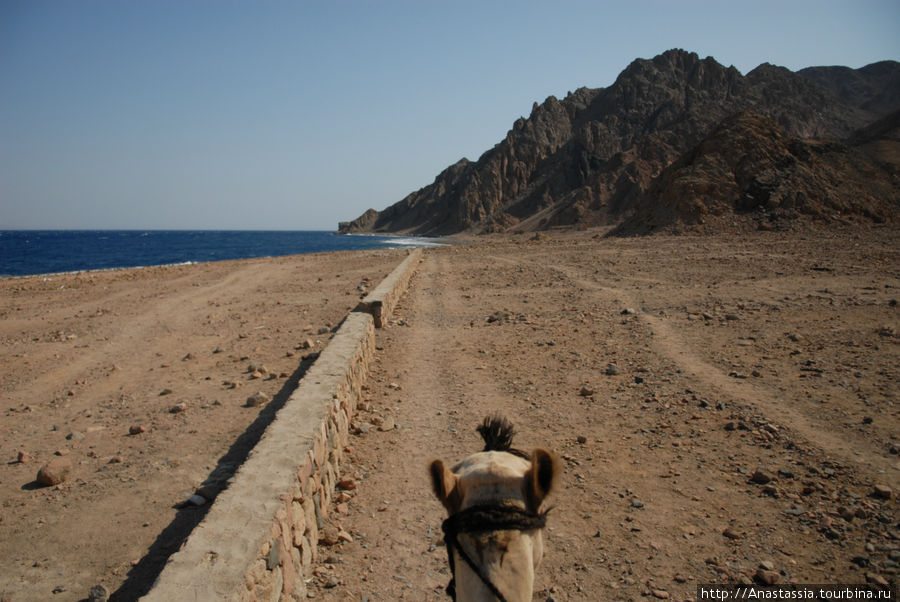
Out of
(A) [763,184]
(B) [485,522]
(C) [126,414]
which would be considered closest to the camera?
(B) [485,522]

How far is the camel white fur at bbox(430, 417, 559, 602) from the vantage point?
1.54 metres

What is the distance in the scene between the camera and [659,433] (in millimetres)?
4809

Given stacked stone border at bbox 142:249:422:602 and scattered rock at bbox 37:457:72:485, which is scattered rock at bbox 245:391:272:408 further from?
scattered rock at bbox 37:457:72:485

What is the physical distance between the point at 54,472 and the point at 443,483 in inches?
167

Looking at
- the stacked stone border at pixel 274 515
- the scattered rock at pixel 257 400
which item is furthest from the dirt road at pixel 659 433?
the scattered rock at pixel 257 400

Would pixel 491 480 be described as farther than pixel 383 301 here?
No

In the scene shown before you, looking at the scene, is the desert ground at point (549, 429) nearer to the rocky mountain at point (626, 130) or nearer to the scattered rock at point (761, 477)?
the scattered rock at point (761, 477)

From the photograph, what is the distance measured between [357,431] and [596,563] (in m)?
2.75

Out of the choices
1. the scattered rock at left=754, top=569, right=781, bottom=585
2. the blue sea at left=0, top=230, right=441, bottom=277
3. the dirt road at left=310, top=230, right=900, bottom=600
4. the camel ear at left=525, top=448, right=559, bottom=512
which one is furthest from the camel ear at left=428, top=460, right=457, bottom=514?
the blue sea at left=0, top=230, right=441, bottom=277

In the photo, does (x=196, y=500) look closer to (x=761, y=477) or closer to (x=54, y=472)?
(x=54, y=472)

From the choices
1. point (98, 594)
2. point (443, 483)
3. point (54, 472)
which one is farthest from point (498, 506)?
point (54, 472)

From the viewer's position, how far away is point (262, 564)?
245 cm

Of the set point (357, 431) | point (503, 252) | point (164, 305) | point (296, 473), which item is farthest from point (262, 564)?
Result: point (503, 252)

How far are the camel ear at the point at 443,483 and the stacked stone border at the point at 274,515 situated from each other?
113 centimetres
